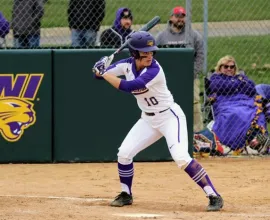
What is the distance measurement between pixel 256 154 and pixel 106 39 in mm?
2497

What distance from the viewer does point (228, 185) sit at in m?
9.81

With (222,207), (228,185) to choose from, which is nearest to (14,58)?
(228,185)

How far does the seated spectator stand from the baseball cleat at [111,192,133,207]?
3.19 meters

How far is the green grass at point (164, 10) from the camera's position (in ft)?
40.4

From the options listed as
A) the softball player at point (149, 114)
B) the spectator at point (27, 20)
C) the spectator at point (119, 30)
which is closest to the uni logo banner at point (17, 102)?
the spectator at point (27, 20)

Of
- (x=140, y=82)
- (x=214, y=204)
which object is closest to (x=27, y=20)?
(x=140, y=82)

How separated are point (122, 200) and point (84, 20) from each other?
3.69 metres

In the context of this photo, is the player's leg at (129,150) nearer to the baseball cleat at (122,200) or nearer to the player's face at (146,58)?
the baseball cleat at (122,200)

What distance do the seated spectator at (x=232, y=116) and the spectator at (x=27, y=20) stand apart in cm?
238

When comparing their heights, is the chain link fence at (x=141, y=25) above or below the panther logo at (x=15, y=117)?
above

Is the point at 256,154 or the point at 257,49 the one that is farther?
the point at 257,49

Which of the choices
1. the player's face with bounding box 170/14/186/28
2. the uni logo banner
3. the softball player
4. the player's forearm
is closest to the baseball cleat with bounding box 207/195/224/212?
the softball player

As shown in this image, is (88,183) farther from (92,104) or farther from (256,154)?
(256,154)

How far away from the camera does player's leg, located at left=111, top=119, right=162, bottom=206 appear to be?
27.4ft
